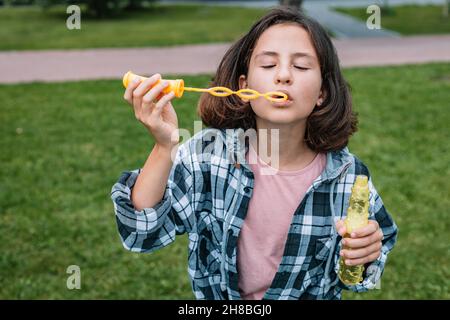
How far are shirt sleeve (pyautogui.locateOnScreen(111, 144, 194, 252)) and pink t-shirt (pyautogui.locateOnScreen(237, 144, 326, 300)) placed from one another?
17 cm

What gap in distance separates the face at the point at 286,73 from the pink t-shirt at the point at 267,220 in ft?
0.59

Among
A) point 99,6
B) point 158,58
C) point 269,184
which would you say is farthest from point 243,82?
point 99,6

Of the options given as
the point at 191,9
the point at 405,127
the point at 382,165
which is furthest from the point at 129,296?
the point at 191,9

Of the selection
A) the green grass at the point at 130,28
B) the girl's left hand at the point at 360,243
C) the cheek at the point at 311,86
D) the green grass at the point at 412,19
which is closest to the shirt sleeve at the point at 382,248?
the girl's left hand at the point at 360,243

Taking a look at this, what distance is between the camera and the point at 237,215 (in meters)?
1.64

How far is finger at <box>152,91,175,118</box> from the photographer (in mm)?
1382

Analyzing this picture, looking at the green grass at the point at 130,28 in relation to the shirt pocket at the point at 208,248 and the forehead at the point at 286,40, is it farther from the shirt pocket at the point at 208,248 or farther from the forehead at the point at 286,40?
the shirt pocket at the point at 208,248

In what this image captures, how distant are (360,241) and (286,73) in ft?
1.53

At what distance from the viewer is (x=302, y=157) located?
1.75 m

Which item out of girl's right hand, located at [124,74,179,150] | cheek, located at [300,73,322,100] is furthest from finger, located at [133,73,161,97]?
cheek, located at [300,73,322,100]

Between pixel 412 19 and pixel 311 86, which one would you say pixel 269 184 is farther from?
pixel 412 19

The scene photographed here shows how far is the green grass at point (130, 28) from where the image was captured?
10.6 meters

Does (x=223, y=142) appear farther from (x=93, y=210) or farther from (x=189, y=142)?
(x=93, y=210)

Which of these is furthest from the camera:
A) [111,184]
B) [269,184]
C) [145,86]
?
[111,184]
